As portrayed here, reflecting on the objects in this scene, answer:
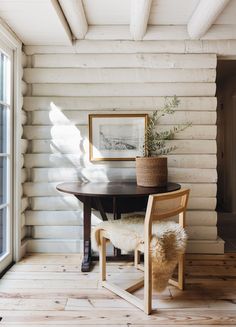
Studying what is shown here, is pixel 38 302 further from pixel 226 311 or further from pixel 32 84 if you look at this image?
pixel 32 84

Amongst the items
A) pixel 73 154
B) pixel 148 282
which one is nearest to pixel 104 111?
pixel 73 154

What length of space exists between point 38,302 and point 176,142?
6.27 ft

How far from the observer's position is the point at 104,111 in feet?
9.59

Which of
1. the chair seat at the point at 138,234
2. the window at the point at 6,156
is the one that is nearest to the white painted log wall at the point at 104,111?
the window at the point at 6,156

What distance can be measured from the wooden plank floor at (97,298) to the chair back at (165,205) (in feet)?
2.08

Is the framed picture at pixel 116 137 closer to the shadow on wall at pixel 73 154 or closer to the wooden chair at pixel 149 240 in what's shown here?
the shadow on wall at pixel 73 154

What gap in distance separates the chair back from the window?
4.77ft

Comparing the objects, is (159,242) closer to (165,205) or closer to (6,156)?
(165,205)

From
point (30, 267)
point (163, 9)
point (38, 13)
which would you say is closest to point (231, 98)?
point (163, 9)

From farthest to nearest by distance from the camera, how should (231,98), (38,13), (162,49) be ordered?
(231,98) → (162,49) → (38,13)

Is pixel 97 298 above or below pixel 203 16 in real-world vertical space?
below

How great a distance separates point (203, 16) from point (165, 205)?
1.67 meters

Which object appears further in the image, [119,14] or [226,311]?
[119,14]

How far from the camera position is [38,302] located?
2.03 m
